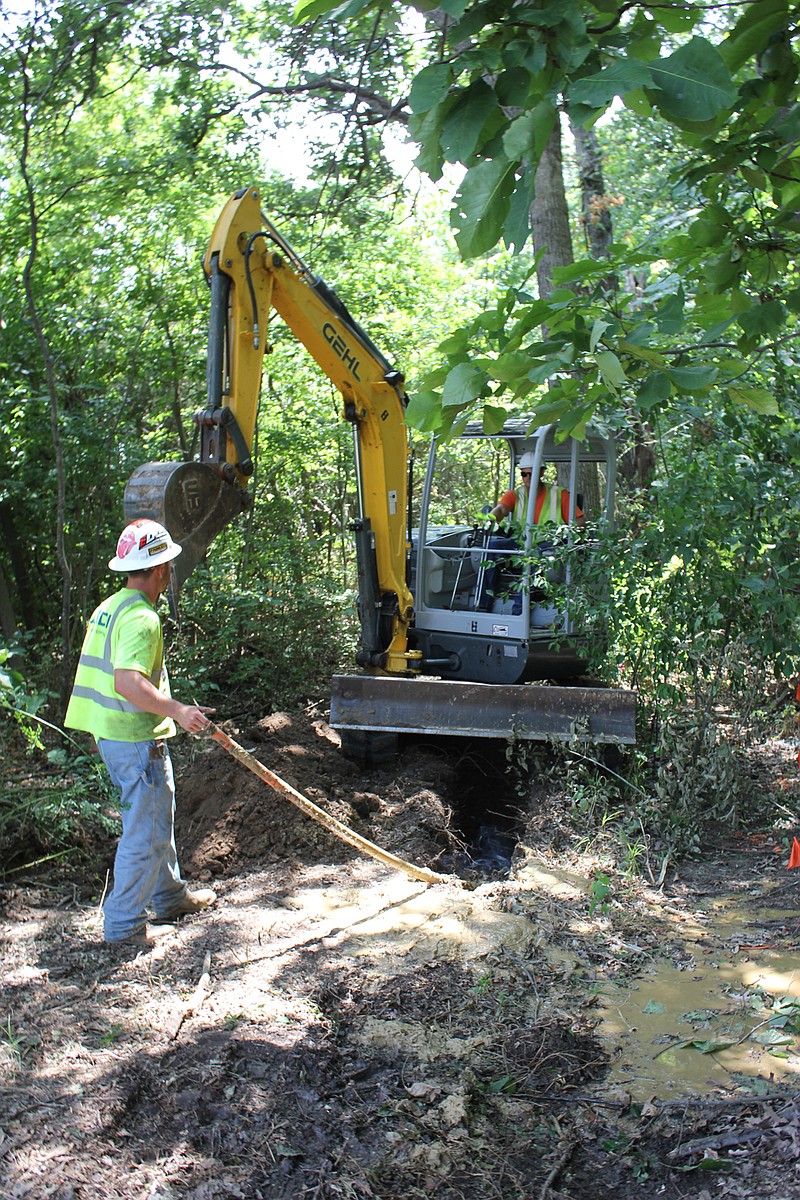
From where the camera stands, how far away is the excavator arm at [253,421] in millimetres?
6574

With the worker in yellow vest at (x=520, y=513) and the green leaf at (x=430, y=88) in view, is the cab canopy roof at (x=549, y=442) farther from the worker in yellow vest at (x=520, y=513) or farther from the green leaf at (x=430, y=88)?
the green leaf at (x=430, y=88)

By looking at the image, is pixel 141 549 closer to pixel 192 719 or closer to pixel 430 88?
pixel 192 719

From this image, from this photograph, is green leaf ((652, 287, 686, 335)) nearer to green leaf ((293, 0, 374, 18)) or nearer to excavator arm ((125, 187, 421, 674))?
green leaf ((293, 0, 374, 18))

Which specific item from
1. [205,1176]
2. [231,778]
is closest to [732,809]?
[231,778]

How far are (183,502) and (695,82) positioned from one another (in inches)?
178

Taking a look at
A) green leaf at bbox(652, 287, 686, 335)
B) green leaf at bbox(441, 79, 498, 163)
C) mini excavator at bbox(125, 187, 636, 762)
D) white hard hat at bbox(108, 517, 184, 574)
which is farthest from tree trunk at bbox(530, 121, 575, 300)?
green leaf at bbox(441, 79, 498, 163)

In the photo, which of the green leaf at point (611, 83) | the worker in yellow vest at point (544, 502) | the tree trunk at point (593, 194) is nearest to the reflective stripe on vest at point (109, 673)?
the green leaf at point (611, 83)

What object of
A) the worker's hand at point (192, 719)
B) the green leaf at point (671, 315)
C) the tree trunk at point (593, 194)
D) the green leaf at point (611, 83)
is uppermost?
the tree trunk at point (593, 194)

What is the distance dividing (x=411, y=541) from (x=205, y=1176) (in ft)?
21.4

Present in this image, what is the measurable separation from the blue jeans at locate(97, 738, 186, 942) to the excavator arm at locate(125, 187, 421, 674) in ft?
4.97

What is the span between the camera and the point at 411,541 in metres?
9.27

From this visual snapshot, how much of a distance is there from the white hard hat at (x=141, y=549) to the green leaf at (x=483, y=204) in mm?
2937

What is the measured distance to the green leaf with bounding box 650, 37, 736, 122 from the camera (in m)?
2.47

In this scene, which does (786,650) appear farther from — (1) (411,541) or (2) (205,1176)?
(2) (205,1176)
